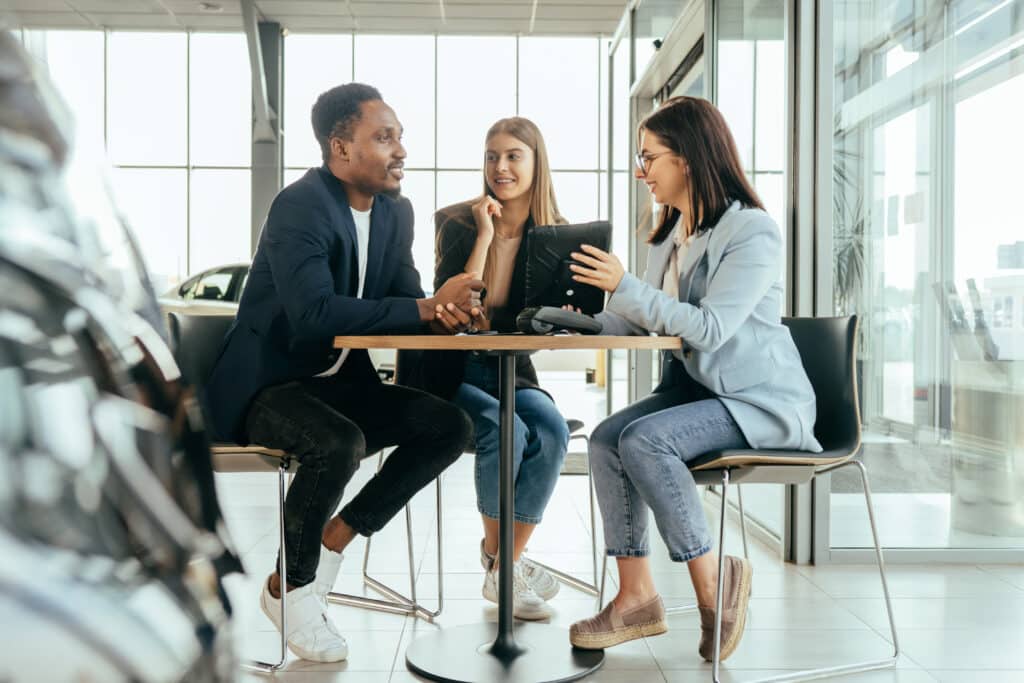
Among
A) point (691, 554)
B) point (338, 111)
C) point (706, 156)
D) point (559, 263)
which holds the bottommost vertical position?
point (691, 554)

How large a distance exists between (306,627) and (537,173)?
1.39 metres

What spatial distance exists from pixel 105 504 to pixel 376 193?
2.11 metres

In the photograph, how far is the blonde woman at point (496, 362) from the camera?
2.38 metres

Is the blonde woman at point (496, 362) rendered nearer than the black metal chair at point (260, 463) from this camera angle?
No

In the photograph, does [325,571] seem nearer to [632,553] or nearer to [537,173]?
[632,553]

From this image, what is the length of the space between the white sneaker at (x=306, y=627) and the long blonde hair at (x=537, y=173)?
4.03 ft

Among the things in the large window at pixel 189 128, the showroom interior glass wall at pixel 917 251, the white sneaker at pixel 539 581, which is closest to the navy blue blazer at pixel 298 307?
the white sneaker at pixel 539 581

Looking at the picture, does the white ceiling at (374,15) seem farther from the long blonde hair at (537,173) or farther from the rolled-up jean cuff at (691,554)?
the rolled-up jean cuff at (691,554)

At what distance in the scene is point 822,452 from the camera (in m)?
2.02

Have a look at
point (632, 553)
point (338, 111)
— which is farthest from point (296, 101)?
point (632, 553)

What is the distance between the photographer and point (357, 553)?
10.3ft

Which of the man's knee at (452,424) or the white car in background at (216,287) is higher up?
the white car in background at (216,287)

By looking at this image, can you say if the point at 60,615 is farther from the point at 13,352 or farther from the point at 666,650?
the point at 666,650

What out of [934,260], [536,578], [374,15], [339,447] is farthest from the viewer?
[374,15]
